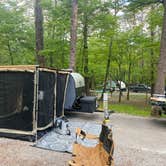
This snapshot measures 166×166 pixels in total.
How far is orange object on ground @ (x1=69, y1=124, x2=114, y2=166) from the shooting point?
12.4 ft

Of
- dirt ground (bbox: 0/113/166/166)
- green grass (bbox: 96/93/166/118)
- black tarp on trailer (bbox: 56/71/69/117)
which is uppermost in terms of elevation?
black tarp on trailer (bbox: 56/71/69/117)

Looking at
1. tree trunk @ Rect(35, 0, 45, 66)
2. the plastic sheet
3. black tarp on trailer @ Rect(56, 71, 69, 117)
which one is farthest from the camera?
tree trunk @ Rect(35, 0, 45, 66)

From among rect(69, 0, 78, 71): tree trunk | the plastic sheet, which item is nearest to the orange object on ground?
the plastic sheet

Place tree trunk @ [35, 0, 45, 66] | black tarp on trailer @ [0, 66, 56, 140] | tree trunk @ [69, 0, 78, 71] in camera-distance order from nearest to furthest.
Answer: black tarp on trailer @ [0, 66, 56, 140], tree trunk @ [69, 0, 78, 71], tree trunk @ [35, 0, 45, 66]

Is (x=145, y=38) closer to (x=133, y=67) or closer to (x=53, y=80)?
(x=133, y=67)

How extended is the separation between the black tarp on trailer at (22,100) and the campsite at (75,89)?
0.07 ft

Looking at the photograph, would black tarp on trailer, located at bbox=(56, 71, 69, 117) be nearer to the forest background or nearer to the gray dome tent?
the gray dome tent

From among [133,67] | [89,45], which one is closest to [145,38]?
[89,45]

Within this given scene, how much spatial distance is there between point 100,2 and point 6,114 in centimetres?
905

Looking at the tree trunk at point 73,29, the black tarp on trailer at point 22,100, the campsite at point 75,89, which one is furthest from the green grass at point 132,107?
the black tarp on trailer at point 22,100

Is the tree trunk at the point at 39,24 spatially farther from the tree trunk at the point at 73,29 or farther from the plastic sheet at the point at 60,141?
the plastic sheet at the point at 60,141

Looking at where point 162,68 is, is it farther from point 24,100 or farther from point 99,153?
point 99,153

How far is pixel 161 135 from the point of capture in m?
6.48

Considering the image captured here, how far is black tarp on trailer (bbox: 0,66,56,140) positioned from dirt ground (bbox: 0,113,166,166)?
0.30 m
